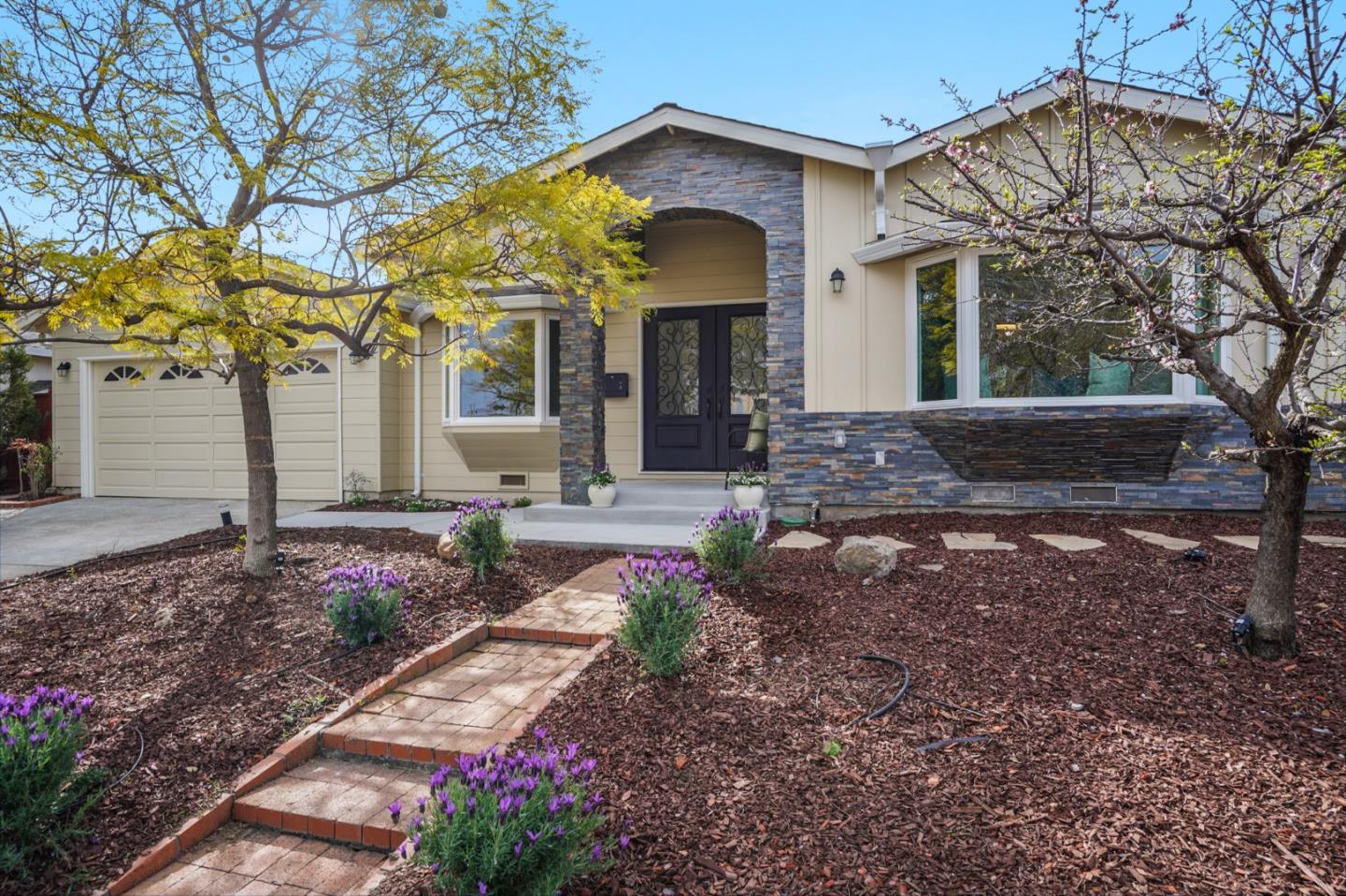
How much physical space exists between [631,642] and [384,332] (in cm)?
455

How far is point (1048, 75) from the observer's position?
2.94m

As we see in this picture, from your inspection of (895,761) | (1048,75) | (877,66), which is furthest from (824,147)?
(895,761)

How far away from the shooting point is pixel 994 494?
701cm

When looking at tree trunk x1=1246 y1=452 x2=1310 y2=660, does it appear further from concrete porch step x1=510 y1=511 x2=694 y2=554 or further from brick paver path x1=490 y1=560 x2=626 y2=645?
concrete porch step x1=510 y1=511 x2=694 y2=554

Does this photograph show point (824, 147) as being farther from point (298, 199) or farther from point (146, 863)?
point (146, 863)

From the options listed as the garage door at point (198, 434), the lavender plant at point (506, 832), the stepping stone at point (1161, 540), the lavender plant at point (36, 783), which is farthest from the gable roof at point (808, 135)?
the lavender plant at point (506, 832)

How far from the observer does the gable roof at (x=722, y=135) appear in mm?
7137

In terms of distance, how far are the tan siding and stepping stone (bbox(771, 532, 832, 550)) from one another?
9.12 ft

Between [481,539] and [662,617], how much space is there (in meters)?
2.19

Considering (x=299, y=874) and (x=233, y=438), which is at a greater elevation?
(x=233, y=438)

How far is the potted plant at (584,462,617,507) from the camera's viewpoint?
7.61m

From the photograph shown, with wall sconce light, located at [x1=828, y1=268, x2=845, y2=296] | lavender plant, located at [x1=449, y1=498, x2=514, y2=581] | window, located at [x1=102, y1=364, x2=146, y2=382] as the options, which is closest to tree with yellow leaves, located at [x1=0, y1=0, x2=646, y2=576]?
lavender plant, located at [x1=449, y1=498, x2=514, y2=581]

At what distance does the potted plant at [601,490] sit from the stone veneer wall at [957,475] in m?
1.70

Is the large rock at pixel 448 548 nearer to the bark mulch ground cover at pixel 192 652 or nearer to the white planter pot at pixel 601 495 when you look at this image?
the bark mulch ground cover at pixel 192 652
